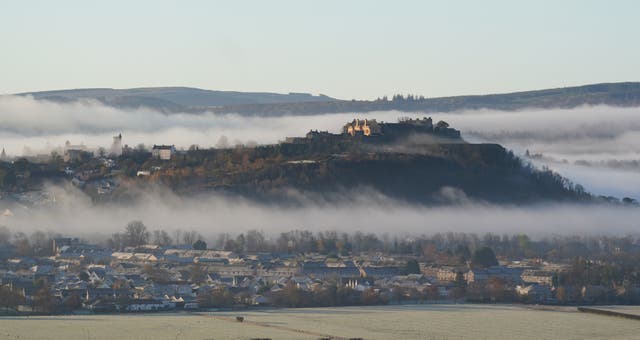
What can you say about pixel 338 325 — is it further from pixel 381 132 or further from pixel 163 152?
pixel 163 152

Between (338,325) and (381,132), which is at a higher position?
(381,132)

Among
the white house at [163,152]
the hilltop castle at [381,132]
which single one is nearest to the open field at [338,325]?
the hilltop castle at [381,132]

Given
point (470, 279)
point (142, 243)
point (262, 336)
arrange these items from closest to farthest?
point (262, 336) < point (470, 279) < point (142, 243)

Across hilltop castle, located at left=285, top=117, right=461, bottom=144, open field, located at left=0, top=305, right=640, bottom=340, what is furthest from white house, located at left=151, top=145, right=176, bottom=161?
open field, located at left=0, top=305, right=640, bottom=340

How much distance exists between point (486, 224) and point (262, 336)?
275 feet

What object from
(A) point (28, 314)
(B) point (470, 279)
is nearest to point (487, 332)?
(A) point (28, 314)

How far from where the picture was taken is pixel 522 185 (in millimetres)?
180375

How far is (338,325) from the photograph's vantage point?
9050cm

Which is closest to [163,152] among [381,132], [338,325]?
[381,132]

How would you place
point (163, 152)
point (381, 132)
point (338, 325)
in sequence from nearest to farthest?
point (338, 325), point (381, 132), point (163, 152)

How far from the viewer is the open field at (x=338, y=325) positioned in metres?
84.7

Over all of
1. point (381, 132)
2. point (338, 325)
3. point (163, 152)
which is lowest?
point (338, 325)

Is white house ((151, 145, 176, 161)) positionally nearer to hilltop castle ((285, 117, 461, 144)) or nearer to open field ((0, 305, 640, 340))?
hilltop castle ((285, 117, 461, 144))

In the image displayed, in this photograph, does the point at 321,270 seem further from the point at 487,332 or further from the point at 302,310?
the point at 487,332
